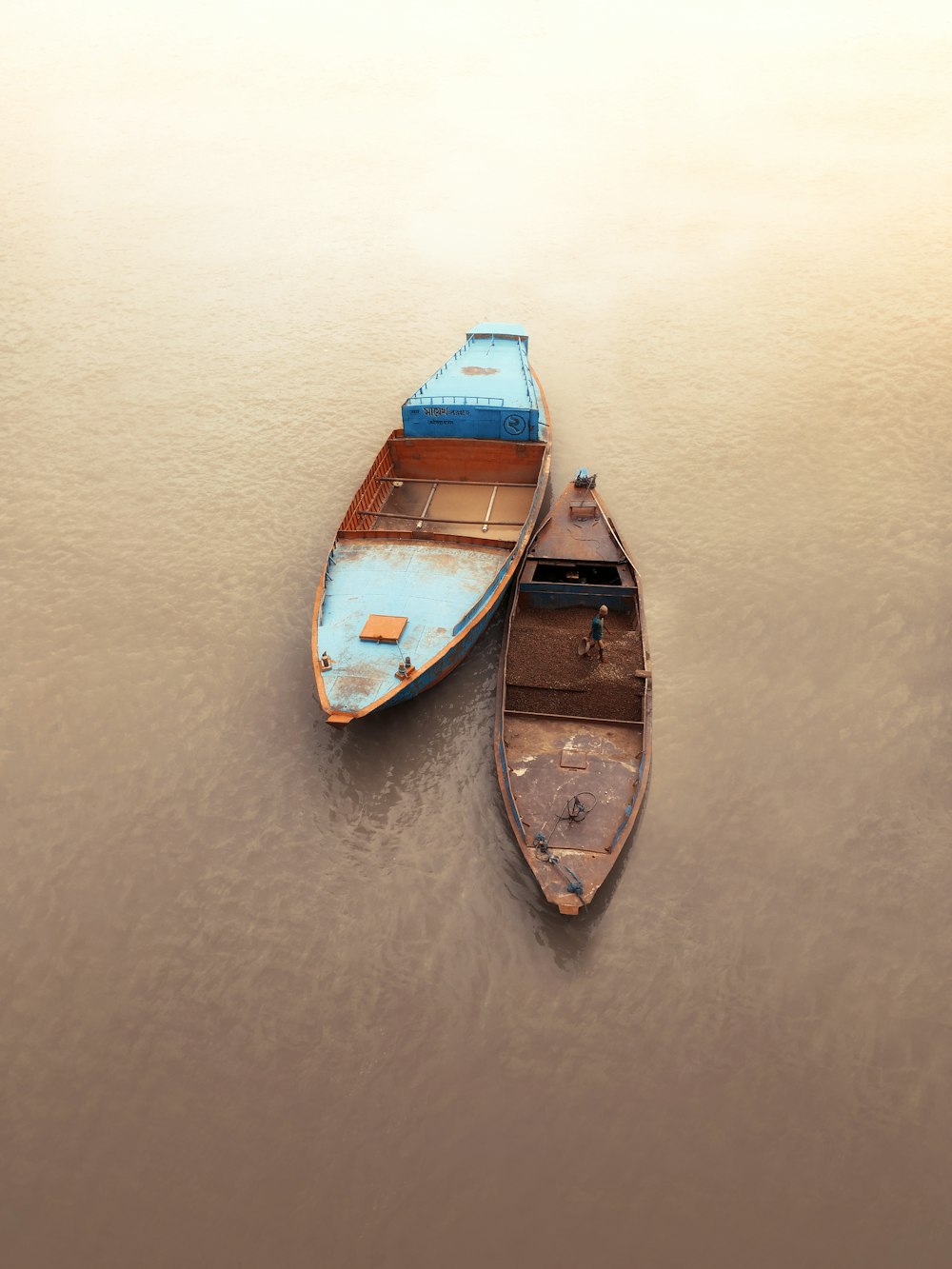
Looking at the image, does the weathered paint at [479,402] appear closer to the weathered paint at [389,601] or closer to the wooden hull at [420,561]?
the wooden hull at [420,561]

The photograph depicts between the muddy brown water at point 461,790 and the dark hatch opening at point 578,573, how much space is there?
1525 millimetres

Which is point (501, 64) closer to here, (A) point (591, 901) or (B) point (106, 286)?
(B) point (106, 286)

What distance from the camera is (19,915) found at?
15.7m

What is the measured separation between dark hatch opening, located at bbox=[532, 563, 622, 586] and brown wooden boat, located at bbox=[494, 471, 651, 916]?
0.09ft

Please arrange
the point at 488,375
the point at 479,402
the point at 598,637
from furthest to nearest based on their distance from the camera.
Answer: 1. the point at 488,375
2. the point at 479,402
3. the point at 598,637

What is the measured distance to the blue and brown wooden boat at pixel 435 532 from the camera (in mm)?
18031

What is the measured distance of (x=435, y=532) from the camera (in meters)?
22.1

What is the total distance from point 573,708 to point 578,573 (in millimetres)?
4649

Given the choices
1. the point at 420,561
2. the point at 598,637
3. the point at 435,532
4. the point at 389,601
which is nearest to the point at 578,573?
the point at 598,637

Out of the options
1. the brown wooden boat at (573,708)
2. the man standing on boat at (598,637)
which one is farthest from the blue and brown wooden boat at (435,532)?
the man standing on boat at (598,637)

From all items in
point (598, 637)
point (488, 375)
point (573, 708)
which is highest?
point (488, 375)

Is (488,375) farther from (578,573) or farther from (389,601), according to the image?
(389,601)

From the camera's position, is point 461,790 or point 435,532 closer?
point 461,790

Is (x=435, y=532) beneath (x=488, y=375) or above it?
beneath
